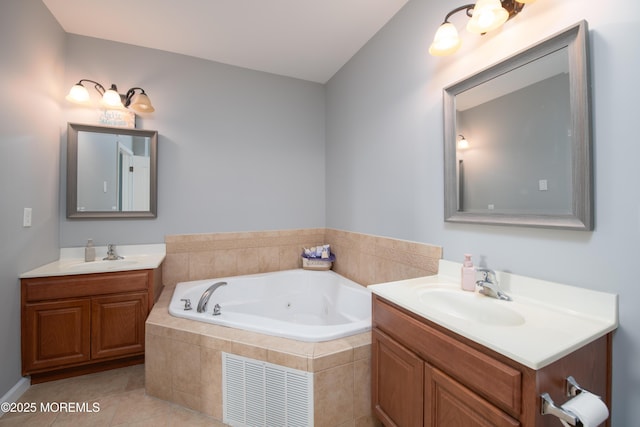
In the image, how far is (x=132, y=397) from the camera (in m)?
1.74

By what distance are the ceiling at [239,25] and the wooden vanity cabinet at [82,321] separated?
1902mm

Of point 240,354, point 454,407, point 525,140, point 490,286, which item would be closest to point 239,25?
point 525,140

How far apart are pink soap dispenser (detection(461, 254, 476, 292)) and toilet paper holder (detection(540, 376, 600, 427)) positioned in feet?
1.69

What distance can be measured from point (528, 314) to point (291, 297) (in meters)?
2.01

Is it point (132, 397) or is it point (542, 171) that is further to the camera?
point (132, 397)

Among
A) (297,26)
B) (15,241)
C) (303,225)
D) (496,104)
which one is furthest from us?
(303,225)

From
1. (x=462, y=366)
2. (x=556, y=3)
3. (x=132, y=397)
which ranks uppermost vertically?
(x=556, y=3)

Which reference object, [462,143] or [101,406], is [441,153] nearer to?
[462,143]

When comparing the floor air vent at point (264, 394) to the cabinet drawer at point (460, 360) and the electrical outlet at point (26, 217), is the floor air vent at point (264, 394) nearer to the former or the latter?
the cabinet drawer at point (460, 360)

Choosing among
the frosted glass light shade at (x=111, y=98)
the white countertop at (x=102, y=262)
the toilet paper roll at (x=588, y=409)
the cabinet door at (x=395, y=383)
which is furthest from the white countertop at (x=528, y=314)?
the frosted glass light shade at (x=111, y=98)

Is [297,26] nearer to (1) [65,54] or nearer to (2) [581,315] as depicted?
(1) [65,54]

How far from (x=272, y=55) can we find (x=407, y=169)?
169cm

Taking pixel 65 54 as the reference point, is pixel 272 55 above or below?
above

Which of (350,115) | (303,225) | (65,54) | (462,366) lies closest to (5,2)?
(65,54)
